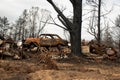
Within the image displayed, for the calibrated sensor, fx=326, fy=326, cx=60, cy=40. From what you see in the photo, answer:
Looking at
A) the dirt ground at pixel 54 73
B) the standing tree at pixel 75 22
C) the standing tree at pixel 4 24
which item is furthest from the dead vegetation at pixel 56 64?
the standing tree at pixel 4 24

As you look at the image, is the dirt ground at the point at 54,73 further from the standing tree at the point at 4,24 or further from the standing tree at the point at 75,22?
the standing tree at the point at 4,24

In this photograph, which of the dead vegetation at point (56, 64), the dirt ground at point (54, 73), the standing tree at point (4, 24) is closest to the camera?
the dirt ground at point (54, 73)

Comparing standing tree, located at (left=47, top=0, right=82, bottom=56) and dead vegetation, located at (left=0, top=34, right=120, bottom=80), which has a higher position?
standing tree, located at (left=47, top=0, right=82, bottom=56)

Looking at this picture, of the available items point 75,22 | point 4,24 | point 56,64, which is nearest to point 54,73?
point 56,64

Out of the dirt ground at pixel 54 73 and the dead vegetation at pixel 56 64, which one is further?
the dead vegetation at pixel 56 64

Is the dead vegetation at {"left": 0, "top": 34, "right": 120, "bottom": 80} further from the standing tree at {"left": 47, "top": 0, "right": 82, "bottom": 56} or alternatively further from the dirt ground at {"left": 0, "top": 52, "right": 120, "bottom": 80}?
the standing tree at {"left": 47, "top": 0, "right": 82, "bottom": 56}

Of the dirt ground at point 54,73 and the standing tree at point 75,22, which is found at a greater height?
the standing tree at point 75,22

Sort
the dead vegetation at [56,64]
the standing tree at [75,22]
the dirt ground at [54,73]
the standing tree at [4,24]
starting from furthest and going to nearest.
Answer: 1. the standing tree at [4,24]
2. the standing tree at [75,22]
3. the dead vegetation at [56,64]
4. the dirt ground at [54,73]

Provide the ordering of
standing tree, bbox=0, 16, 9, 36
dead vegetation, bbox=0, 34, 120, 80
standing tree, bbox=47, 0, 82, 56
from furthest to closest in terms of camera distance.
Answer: standing tree, bbox=0, 16, 9, 36
standing tree, bbox=47, 0, 82, 56
dead vegetation, bbox=0, 34, 120, 80

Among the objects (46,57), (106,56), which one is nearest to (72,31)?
(106,56)

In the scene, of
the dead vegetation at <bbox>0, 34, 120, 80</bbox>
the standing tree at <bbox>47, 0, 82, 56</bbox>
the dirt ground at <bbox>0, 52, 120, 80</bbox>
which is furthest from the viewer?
the standing tree at <bbox>47, 0, 82, 56</bbox>

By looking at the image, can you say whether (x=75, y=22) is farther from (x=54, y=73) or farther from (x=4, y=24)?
(x=4, y=24)

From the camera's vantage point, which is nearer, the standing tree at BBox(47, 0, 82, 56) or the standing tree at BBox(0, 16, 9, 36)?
the standing tree at BBox(47, 0, 82, 56)

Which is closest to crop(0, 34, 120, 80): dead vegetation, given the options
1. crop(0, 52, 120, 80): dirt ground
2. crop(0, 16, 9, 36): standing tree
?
crop(0, 52, 120, 80): dirt ground
